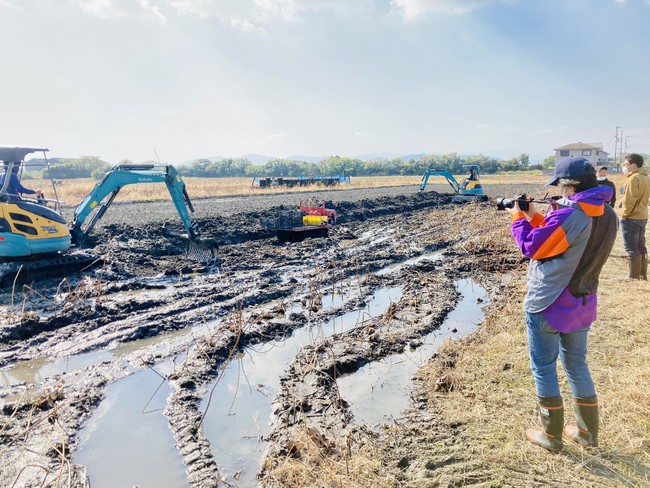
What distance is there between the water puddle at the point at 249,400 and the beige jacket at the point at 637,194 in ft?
15.4

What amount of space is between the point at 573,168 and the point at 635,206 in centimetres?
545

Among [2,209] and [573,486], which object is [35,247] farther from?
[573,486]

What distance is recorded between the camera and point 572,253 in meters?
3.24

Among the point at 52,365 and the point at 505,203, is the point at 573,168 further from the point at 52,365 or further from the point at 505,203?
the point at 52,365

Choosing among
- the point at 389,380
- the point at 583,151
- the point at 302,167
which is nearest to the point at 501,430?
the point at 389,380

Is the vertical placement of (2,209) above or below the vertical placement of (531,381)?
above

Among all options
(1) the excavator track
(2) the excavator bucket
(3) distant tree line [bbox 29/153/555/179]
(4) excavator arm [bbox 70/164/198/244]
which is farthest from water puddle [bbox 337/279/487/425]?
(3) distant tree line [bbox 29/153/555/179]

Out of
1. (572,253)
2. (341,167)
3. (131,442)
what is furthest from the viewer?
(341,167)

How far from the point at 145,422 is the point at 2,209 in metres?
6.58

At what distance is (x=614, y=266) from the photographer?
952 centimetres

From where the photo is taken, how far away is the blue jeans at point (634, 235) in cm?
762

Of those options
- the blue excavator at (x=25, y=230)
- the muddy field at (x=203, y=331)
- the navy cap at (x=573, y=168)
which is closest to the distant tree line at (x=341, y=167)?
the muddy field at (x=203, y=331)

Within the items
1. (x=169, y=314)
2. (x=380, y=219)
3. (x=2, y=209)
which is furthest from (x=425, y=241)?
(x=2, y=209)

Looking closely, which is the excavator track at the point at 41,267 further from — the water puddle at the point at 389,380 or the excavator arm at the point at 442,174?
the excavator arm at the point at 442,174
